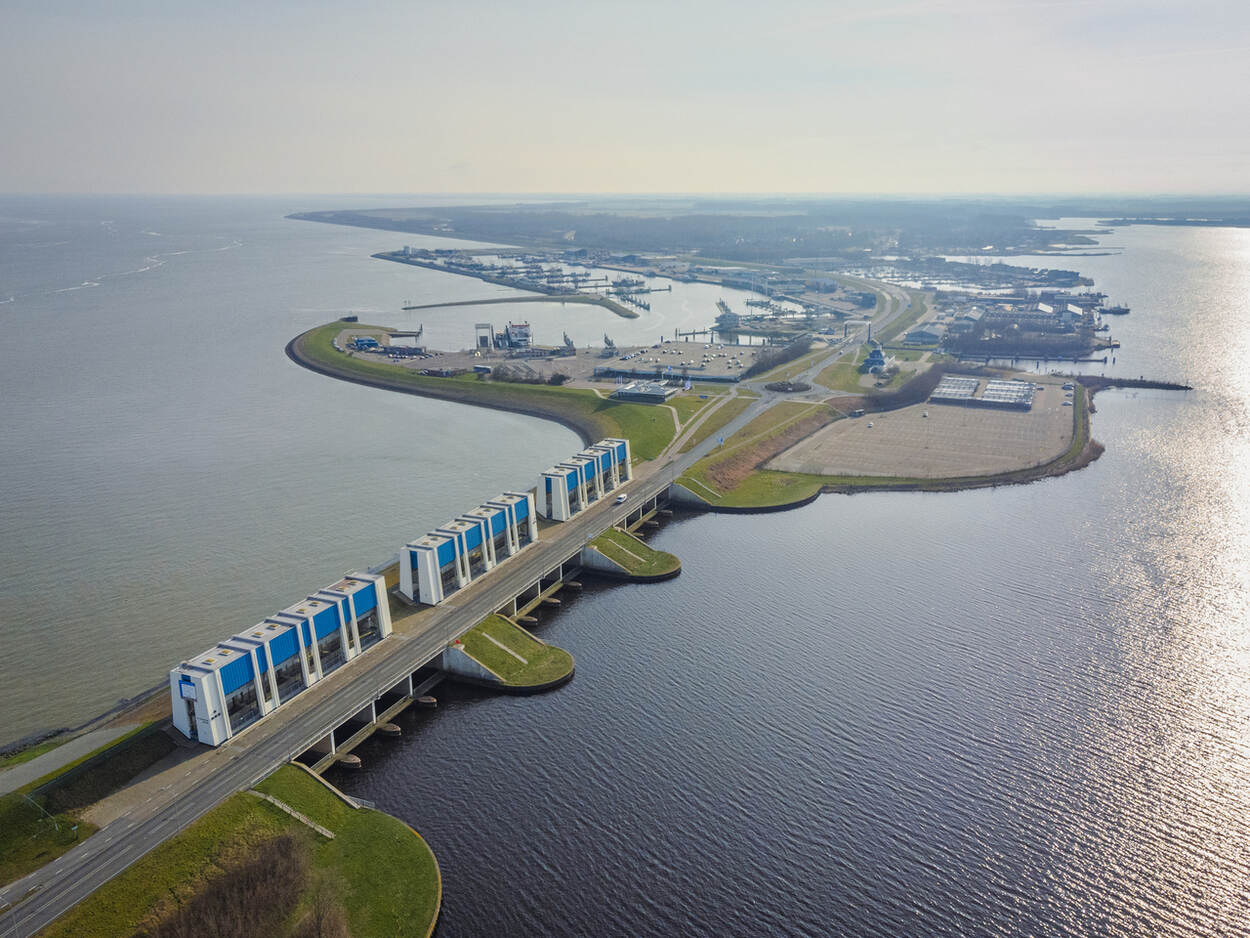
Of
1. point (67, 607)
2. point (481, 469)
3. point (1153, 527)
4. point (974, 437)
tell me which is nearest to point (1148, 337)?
point (974, 437)

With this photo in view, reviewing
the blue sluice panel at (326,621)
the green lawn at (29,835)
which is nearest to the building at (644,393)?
the blue sluice panel at (326,621)

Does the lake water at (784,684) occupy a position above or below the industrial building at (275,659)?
below

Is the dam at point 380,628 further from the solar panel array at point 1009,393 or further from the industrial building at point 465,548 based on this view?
the solar panel array at point 1009,393

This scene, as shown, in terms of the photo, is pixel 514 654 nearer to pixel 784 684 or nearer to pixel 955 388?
pixel 784 684

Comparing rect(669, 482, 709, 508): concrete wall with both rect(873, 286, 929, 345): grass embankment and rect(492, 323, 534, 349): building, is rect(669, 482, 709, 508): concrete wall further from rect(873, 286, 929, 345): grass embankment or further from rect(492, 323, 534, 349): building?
rect(873, 286, 929, 345): grass embankment

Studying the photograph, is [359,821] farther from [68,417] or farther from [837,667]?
[68,417]
